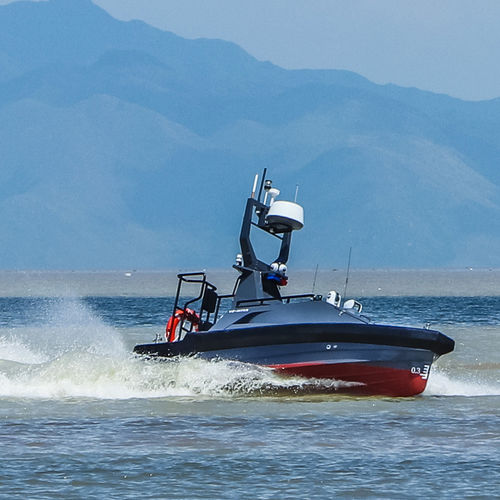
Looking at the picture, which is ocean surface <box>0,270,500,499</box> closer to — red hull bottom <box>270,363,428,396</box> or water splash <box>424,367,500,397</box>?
water splash <box>424,367,500,397</box>

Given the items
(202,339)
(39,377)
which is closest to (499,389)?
A: (202,339)

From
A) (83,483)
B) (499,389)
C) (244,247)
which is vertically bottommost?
(83,483)

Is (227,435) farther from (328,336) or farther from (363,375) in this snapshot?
(363,375)

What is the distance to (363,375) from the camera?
17750 mm

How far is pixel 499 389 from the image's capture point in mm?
20281

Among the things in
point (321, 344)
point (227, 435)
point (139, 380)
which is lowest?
point (227, 435)

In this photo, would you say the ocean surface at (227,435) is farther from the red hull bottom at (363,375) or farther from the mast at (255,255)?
the mast at (255,255)

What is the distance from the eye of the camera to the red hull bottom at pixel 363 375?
57.9 ft

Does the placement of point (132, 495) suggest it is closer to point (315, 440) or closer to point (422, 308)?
point (315, 440)

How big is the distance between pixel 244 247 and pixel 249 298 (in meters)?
0.88

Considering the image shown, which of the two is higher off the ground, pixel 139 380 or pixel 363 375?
pixel 363 375

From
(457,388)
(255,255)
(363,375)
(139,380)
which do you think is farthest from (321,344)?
(457,388)


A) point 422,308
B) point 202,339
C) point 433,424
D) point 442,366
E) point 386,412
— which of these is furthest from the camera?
point 422,308

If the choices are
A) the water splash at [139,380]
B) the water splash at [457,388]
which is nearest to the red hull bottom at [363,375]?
the water splash at [139,380]
